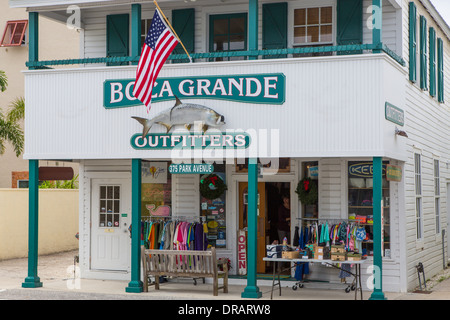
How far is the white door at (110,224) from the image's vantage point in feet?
53.4

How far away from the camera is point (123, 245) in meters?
16.3

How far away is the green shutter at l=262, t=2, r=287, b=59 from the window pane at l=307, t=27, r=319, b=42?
1.69 feet

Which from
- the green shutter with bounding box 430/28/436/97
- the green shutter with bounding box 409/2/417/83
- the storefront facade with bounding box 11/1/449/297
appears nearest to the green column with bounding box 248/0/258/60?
the storefront facade with bounding box 11/1/449/297

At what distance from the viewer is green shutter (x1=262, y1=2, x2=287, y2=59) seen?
49.4 feet

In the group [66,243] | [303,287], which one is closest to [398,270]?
[303,287]

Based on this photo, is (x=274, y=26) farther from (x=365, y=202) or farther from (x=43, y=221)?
(x=43, y=221)

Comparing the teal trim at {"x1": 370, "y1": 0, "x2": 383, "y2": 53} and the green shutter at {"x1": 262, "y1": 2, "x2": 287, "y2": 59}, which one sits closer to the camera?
the teal trim at {"x1": 370, "y1": 0, "x2": 383, "y2": 53}

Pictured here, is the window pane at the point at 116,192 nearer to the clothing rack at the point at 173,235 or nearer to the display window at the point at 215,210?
the clothing rack at the point at 173,235

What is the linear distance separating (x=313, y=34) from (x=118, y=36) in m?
4.50

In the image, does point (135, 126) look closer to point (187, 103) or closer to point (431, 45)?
point (187, 103)

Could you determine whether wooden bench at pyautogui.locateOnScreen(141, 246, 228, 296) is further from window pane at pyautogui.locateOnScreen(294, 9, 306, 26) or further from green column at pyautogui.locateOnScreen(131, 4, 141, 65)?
window pane at pyautogui.locateOnScreen(294, 9, 306, 26)

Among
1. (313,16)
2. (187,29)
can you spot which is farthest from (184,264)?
(313,16)

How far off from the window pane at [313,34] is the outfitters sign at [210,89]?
222 centimetres

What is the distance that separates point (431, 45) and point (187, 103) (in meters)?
7.62
